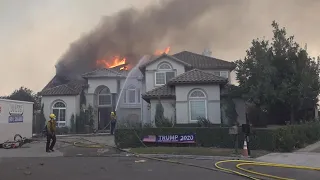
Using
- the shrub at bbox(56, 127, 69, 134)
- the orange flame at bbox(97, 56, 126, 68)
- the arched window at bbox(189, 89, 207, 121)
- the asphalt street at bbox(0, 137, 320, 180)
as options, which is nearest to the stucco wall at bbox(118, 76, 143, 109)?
the orange flame at bbox(97, 56, 126, 68)

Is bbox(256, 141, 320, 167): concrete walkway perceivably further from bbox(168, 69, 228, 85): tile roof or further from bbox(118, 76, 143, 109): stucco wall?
bbox(118, 76, 143, 109): stucco wall

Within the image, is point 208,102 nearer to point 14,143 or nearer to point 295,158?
point 295,158

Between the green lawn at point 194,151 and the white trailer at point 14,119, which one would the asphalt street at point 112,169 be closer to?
the green lawn at point 194,151

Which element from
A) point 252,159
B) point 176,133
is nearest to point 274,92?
point 176,133

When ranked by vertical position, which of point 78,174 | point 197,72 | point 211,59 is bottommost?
point 78,174

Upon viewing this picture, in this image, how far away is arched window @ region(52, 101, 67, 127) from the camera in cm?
3559

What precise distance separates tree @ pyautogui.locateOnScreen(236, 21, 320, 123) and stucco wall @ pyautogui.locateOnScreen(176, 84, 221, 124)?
2579 millimetres

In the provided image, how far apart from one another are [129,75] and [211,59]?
28.4 ft

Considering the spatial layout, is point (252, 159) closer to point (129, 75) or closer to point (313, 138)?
point (313, 138)

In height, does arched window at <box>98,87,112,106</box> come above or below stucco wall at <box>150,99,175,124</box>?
above

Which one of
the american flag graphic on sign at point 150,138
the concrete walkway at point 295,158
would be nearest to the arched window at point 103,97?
the american flag graphic on sign at point 150,138

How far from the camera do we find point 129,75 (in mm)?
38469

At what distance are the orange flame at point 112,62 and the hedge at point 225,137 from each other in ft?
82.5

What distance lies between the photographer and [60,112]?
3572cm
